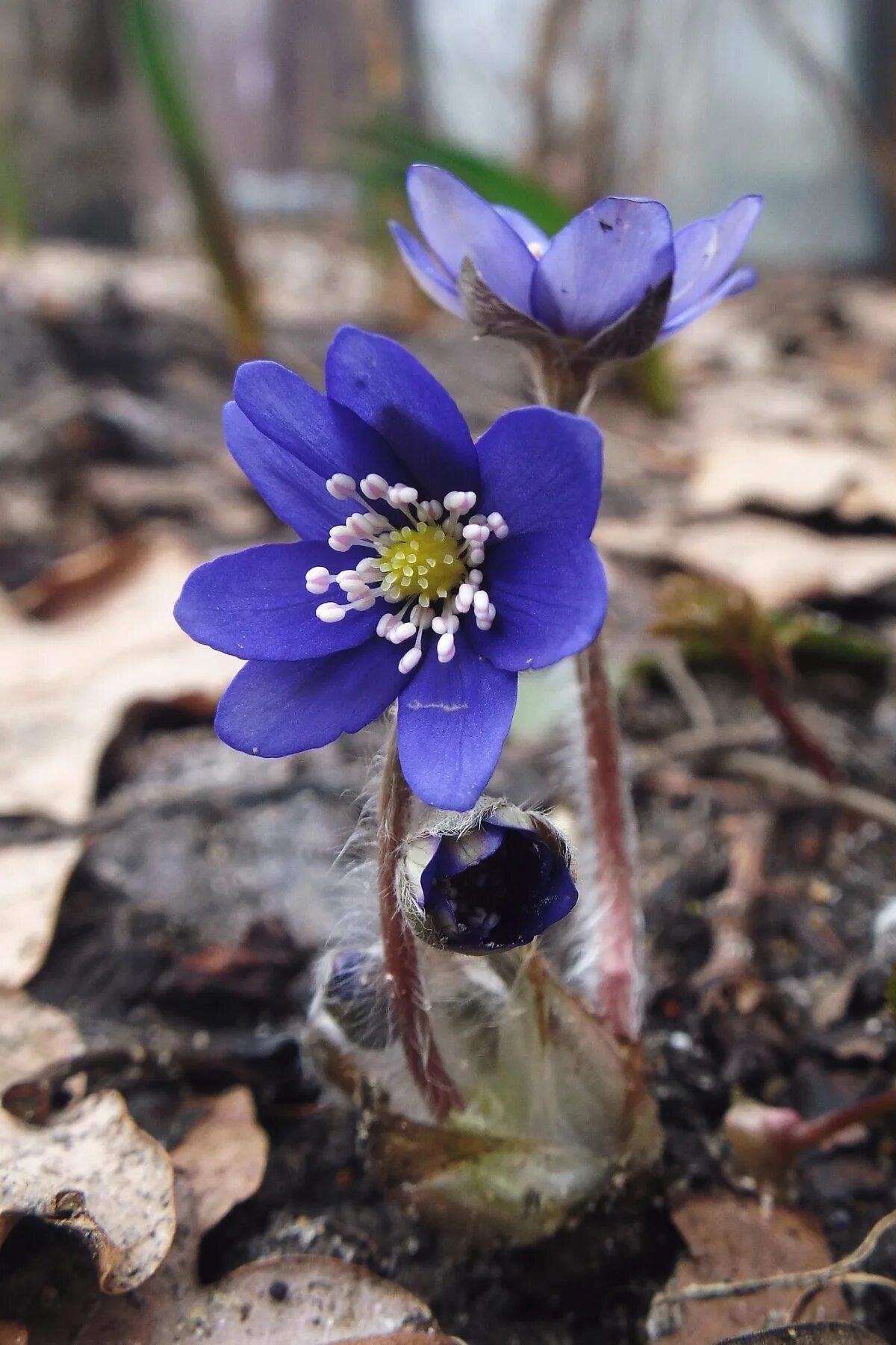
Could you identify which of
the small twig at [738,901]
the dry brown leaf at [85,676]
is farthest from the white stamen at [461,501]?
the dry brown leaf at [85,676]

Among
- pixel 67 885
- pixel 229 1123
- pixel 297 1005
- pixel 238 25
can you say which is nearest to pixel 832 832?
pixel 297 1005

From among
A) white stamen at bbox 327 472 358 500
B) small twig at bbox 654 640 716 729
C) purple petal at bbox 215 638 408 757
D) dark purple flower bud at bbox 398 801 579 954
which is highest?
white stamen at bbox 327 472 358 500

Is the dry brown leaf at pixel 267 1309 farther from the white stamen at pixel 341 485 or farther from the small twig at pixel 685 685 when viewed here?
the small twig at pixel 685 685

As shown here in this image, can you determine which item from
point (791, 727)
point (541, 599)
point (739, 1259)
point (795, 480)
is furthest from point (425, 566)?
point (795, 480)

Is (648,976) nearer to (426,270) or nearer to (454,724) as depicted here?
(454,724)

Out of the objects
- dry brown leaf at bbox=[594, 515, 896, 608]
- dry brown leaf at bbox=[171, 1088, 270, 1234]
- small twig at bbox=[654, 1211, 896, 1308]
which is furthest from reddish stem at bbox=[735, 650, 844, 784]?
dry brown leaf at bbox=[171, 1088, 270, 1234]

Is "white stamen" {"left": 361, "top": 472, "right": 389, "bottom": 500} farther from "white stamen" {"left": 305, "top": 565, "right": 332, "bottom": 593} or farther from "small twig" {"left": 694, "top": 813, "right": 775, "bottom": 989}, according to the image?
"small twig" {"left": 694, "top": 813, "right": 775, "bottom": 989}
